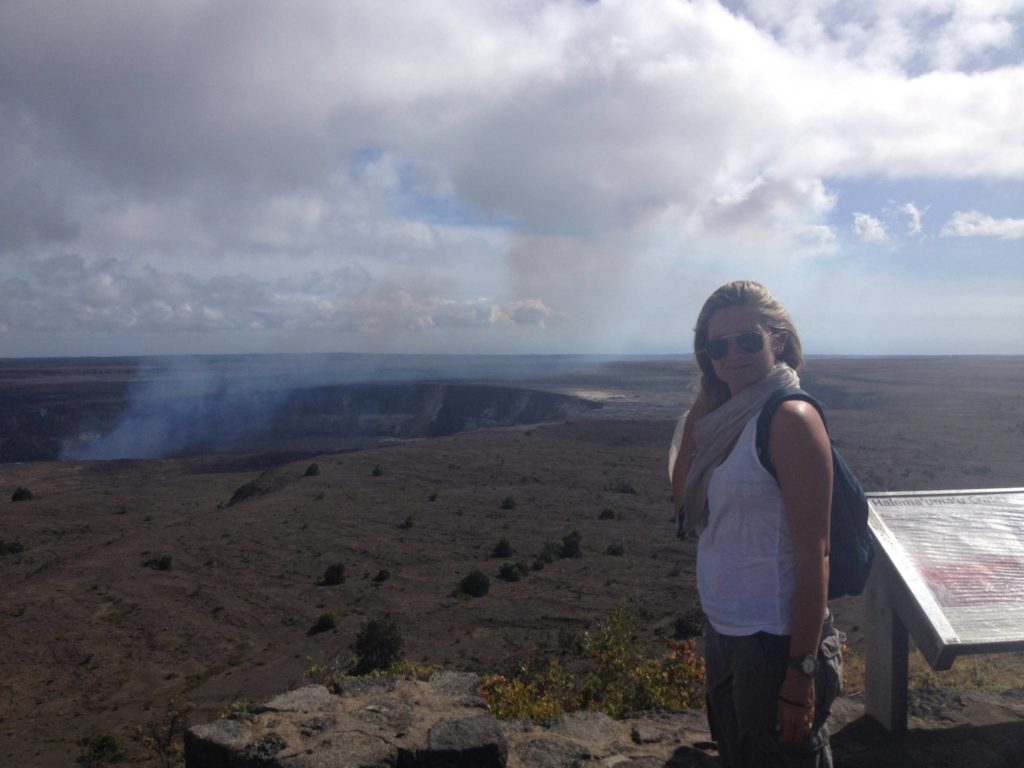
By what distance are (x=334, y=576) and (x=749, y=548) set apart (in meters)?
13.7

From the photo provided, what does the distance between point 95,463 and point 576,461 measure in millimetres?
24380

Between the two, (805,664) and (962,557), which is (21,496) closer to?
(962,557)

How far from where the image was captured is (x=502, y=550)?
16.6 metres

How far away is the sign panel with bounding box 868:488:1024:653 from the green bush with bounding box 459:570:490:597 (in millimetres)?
10548

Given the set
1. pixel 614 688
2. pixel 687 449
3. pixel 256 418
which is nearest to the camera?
pixel 687 449

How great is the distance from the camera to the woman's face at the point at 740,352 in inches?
89.9

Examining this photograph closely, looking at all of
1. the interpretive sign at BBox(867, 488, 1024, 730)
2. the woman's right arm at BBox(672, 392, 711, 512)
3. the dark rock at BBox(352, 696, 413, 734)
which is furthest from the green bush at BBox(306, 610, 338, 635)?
the woman's right arm at BBox(672, 392, 711, 512)

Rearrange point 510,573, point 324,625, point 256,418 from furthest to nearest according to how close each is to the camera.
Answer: point 256,418 < point 510,573 < point 324,625

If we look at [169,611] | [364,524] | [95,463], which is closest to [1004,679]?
[169,611]

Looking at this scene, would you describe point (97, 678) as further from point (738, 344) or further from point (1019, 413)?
point (1019, 413)

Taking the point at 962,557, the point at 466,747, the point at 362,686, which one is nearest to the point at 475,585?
the point at 362,686

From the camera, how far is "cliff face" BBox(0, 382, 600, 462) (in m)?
55.1

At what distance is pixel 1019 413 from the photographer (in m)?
41.5

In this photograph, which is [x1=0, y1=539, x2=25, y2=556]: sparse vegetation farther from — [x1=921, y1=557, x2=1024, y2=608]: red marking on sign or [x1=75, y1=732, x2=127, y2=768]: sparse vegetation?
[x1=921, y1=557, x2=1024, y2=608]: red marking on sign
